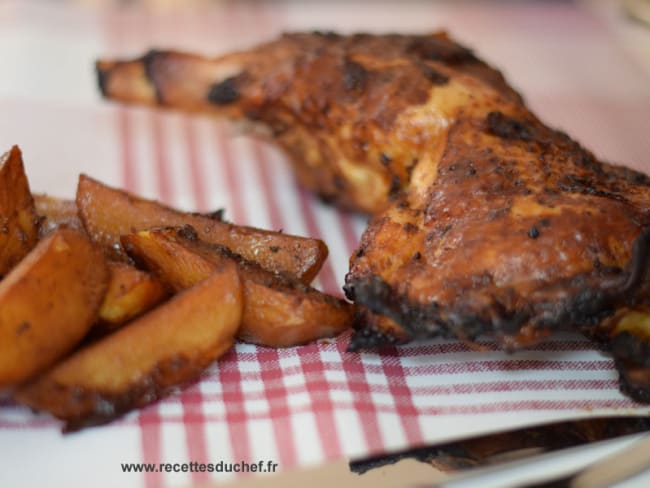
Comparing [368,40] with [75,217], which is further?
[368,40]

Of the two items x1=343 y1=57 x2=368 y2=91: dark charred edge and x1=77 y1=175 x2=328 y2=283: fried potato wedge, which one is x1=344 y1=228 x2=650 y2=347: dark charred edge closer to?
x1=77 y1=175 x2=328 y2=283: fried potato wedge

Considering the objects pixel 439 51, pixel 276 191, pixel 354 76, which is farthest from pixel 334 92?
pixel 276 191

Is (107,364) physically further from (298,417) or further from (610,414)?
(610,414)

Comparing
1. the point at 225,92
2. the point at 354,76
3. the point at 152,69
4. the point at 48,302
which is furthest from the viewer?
the point at 152,69

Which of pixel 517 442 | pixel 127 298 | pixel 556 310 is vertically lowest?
pixel 517 442

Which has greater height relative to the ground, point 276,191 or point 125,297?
point 125,297

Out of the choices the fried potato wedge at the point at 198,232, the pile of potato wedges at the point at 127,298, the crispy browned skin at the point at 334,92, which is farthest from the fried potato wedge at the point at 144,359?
the crispy browned skin at the point at 334,92

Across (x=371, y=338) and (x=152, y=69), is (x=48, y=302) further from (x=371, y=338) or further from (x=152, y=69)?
(x=152, y=69)

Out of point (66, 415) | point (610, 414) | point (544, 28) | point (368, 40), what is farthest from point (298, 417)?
point (544, 28)
